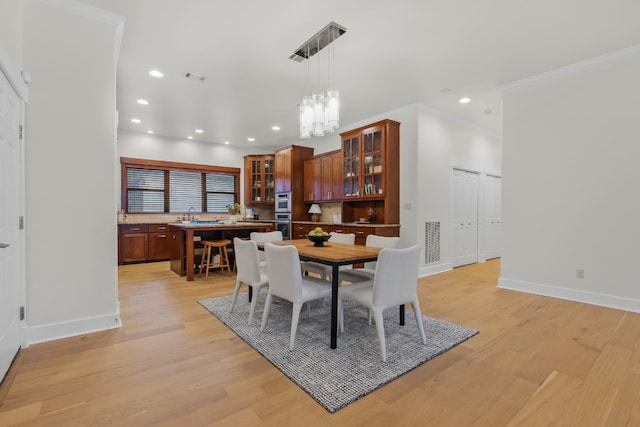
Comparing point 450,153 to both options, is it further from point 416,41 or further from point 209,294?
point 209,294

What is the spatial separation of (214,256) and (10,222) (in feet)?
10.8

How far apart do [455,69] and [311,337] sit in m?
3.54

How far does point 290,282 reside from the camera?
235 cm

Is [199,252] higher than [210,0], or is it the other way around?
[210,0]

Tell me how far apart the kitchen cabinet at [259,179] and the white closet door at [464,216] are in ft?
14.1

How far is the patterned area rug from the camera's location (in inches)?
72.8

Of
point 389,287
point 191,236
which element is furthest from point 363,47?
point 191,236

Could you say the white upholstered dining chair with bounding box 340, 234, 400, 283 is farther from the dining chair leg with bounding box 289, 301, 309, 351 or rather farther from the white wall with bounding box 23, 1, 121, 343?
the white wall with bounding box 23, 1, 121, 343

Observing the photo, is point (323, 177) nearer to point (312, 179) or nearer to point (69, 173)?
point (312, 179)

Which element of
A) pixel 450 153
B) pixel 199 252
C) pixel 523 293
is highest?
pixel 450 153

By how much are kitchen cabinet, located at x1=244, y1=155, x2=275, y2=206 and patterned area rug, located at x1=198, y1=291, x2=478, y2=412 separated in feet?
15.1

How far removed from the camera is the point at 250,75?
3.89 m

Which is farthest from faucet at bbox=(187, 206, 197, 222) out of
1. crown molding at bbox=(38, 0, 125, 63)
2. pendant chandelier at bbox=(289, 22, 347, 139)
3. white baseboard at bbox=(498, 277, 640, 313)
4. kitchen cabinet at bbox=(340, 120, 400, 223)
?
white baseboard at bbox=(498, 277, 640, 313)

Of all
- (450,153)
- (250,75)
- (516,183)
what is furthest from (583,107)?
(250,75)
